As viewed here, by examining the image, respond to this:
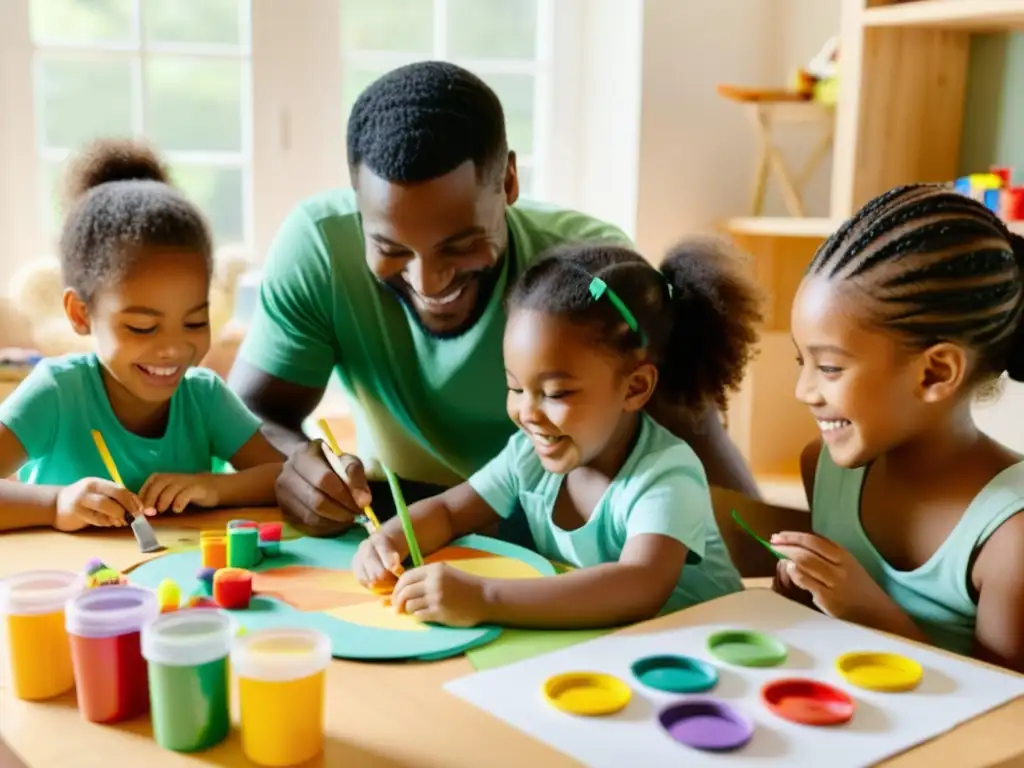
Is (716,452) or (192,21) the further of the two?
(192,21)

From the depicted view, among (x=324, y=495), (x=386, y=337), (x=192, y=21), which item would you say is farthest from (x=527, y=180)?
(x=324, y=495)

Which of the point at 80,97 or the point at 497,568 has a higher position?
the point at 80,97

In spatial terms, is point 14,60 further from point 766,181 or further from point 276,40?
point 766,181

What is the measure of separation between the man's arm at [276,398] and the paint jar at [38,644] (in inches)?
28.1

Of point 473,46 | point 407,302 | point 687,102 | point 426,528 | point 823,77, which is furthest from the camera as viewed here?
point 473,46

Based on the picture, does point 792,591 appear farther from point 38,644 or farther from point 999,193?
point 999,193

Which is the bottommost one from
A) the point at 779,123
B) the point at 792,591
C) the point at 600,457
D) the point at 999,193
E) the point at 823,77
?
the point at 792,591

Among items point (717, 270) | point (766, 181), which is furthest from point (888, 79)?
point (717, 270)

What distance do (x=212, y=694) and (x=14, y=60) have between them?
7.36ft

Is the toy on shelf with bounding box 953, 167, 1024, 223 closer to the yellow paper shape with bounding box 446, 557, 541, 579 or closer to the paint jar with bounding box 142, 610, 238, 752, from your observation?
the yellow paper shape with bounding box 446, 557, 541, 579

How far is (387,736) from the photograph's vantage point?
0.74 m

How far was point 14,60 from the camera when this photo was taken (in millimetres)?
2531

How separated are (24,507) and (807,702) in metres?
0.85

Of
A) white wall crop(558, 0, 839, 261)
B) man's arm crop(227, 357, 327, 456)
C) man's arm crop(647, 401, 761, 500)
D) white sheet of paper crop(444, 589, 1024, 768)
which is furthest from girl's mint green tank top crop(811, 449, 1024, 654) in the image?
white wall crop(558, 0, 839, 261)
